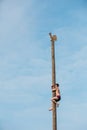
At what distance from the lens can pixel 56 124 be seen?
1217 inches

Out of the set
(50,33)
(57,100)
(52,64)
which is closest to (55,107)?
(57,100)

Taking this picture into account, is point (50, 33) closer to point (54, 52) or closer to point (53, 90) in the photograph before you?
point (54, 52)

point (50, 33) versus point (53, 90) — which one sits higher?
point (50, 33)

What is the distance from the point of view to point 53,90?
103 feet

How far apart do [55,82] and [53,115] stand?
2104 millimetres

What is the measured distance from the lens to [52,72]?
104 feet

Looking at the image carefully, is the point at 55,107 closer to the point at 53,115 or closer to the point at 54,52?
the point at 53,115

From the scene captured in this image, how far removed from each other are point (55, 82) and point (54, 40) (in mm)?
2923

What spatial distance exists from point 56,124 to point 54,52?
15.8ft

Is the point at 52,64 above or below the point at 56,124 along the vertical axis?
above

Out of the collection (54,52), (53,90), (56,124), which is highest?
(54,52)

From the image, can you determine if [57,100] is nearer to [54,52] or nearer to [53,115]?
[53,115]

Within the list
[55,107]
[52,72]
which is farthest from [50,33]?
[55,107]

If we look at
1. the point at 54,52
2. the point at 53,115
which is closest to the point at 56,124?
the point at 53,115
